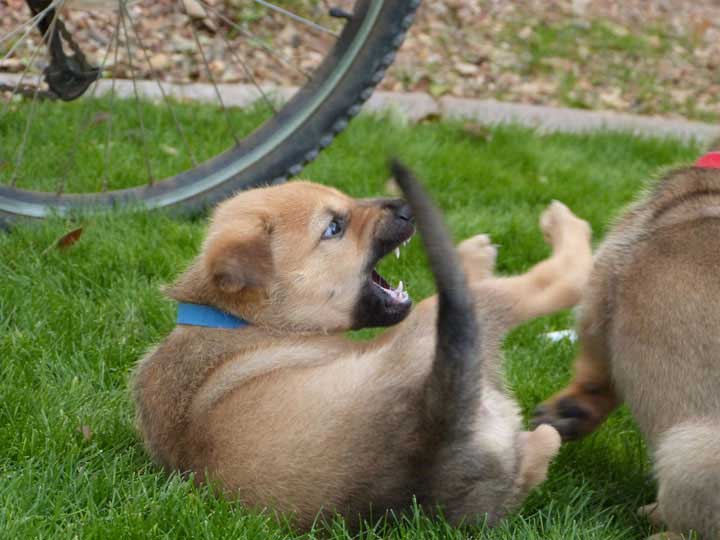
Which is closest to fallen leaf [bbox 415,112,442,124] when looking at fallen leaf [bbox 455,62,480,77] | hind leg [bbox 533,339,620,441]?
fallen leaf [bbox 455,62,480,77]

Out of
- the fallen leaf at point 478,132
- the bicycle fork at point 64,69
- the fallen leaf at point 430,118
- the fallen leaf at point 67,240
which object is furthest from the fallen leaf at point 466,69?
Answer: the fallen leaf at point 67,240

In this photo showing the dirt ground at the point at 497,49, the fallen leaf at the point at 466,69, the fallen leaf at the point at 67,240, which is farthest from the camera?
the fallen leaf at the point at 466,69

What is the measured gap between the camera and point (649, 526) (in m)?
3.19

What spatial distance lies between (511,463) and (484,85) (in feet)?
19.5

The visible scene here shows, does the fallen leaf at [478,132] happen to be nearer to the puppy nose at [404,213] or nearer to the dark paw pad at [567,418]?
the puppy nose at [404,213]

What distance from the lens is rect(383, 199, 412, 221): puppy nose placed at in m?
3.66

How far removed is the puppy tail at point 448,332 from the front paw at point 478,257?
1047 mm

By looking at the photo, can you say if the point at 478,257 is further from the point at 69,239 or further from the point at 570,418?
the point at 69,239

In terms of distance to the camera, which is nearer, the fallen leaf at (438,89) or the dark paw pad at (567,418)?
the dark paw pad at (567,418)

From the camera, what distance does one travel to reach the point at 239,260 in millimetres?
3336

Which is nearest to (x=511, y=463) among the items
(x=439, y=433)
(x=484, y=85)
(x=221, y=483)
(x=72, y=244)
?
(x=439, y=433)

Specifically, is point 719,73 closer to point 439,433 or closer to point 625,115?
→ point 625,115

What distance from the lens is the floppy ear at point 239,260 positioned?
3.31 metres

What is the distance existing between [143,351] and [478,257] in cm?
123
